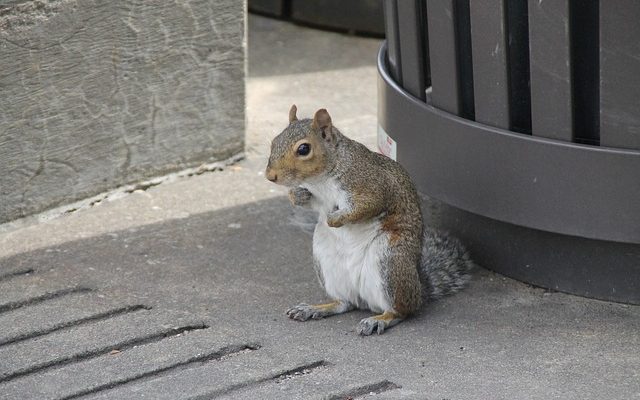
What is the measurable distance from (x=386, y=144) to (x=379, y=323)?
902mm

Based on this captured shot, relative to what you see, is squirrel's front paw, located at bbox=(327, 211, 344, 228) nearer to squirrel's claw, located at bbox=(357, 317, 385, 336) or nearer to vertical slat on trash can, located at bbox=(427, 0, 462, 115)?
squirrel's claw, located at bbox=(357, 317, 385, 336)

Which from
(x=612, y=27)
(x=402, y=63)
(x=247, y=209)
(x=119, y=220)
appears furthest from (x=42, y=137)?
(x=612, y=27)

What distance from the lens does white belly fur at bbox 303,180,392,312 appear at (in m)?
3.92

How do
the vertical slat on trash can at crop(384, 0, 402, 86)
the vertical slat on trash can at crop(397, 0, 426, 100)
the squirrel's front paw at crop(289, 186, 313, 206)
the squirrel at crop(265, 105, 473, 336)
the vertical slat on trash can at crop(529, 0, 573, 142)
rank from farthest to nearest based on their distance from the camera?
the vertical slat on trash can at crop(384, 0, 402, 86), the vertical slat on trash can at crop(397, 0, 426, 100), the squirrel's front paw at crop(289, 186, 313, 206), the squirrel at crop(265, 105, 473, 336), the vertical slat on trash can at crop(529, 0, 573, 142)

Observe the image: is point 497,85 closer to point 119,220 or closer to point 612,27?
point 612,27

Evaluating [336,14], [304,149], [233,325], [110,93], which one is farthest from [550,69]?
[336,14]

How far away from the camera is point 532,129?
3.93 metres

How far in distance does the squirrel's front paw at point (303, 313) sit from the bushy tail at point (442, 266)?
1.21ft

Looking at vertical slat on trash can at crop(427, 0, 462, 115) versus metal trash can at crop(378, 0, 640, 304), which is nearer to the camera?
metal trash can at crop(378, 0, 640, 304)

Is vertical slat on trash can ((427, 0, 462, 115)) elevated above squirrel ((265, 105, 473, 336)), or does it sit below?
above

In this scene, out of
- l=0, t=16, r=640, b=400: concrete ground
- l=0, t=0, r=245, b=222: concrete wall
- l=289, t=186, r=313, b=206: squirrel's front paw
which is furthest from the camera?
l=0, t=0, r=245, b=222: concrete wall

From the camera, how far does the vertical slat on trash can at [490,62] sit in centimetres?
384

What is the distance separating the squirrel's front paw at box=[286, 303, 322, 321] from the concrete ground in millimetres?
36

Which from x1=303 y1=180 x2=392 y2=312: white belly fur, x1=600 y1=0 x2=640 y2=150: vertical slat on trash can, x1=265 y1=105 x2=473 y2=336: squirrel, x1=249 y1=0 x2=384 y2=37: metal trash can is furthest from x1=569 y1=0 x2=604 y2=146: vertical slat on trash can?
x1=249 y1=0 x2=384 y2=37: metal trash can
